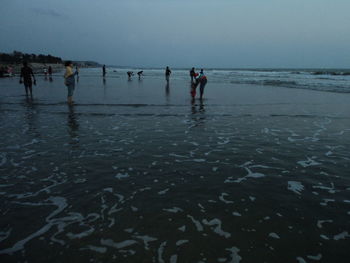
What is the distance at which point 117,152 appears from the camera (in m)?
9.27

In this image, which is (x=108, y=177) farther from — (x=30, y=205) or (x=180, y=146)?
(x=180, y=146)

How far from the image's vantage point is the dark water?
4465 millimetres

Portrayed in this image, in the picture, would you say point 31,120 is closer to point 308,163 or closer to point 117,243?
point 117,243

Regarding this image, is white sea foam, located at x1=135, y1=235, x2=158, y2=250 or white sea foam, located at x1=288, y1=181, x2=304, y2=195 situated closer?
white sea foam, located at x1=135, y1=235, x2=158, y2=250

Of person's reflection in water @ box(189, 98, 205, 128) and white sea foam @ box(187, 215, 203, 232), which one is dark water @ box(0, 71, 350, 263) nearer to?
white sea foam @ box(187, 215, 203, 232)

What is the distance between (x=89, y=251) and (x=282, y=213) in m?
3.45

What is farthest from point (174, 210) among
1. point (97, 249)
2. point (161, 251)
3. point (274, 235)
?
point (274, 235)

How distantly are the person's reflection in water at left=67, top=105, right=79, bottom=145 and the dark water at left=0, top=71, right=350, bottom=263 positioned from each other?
0.27ft

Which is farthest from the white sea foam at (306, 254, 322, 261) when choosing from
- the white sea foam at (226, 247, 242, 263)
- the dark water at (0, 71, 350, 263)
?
the white sea foam at (226, 247, 242, 263)

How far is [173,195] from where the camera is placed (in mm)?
6227

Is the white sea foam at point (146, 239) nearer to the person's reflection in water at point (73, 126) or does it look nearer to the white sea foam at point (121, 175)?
the white sea foam at point (121, 175)

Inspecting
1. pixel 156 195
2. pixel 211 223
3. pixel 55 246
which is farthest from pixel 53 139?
pixel 211 223

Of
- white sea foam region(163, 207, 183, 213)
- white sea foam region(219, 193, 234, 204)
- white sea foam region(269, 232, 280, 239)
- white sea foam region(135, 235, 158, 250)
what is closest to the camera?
white sea foam region(135, 235, 158, 250)

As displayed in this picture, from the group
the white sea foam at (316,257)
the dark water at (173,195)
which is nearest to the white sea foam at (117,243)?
the dark water at (173,195)
